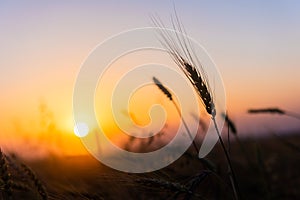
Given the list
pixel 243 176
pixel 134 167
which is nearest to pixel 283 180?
pixel 243 176

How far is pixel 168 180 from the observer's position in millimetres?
2434

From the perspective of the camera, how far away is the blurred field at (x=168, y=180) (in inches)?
87.7

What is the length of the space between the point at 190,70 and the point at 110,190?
55.1 inches

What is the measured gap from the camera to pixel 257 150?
285 centimetres

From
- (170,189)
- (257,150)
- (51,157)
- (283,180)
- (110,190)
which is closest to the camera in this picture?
(170,189)

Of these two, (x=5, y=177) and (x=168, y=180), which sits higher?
(x=5, y=177)

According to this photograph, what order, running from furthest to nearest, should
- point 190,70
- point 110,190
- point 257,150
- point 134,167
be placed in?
1. point 110,190
2. point 134,167
3. point 257,150
4. point 190,70

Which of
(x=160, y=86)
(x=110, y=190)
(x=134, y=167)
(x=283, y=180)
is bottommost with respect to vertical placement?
(x=283, y=180)

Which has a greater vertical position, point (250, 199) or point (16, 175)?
point (16, 175)

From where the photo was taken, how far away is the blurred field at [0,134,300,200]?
7.31 feet

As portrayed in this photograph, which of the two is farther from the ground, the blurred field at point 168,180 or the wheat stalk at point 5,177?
the wheat stalk at point 5,177

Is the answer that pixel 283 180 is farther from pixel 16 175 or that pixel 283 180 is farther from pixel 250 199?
pixel 16 175

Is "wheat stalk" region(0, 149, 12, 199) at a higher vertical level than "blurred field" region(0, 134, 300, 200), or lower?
higher

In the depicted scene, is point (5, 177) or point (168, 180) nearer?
point (5, 177)
